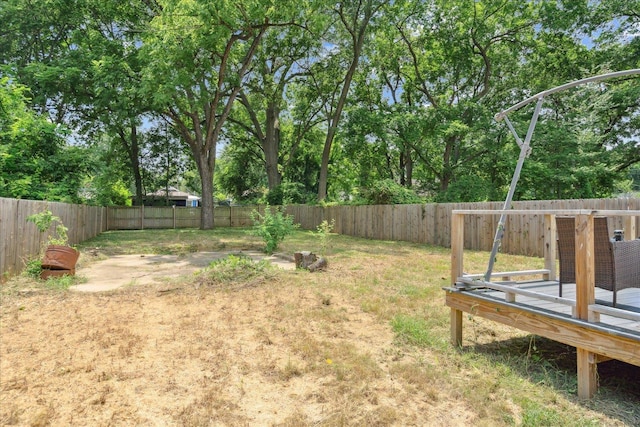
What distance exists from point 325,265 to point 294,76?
48.4 feet

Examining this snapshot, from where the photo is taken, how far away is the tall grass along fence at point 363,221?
5496 mm

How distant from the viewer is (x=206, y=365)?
9.29ft

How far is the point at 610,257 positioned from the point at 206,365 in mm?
2997

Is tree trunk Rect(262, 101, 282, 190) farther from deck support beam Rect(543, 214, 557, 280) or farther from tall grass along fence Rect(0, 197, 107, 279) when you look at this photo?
deck support beam Rect(543, 214, 557, 280)

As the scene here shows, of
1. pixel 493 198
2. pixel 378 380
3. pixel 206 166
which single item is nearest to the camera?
pixel 378 380

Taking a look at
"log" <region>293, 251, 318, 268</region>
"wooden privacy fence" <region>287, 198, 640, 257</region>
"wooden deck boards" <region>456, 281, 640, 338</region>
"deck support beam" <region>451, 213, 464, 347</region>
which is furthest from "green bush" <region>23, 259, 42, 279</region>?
"wooden privacy fence" <region>287, 198, 640, 257</region>

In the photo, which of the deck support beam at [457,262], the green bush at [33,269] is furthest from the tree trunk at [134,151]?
the deck support beam at [457,262]

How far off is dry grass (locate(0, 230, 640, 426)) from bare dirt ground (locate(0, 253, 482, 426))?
Result: 0.5 inches

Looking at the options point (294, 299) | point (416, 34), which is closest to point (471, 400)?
point (294, 299)

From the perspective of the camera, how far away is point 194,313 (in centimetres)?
411

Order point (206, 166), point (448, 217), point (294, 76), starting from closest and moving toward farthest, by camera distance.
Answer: point (448, 217)
point (206, 166)
point (294, 76)

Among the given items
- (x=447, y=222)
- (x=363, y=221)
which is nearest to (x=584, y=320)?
(x=447, y=222)

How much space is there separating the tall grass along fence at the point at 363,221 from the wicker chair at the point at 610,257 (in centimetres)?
56

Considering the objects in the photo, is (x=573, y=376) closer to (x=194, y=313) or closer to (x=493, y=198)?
(x=194, y=313)
